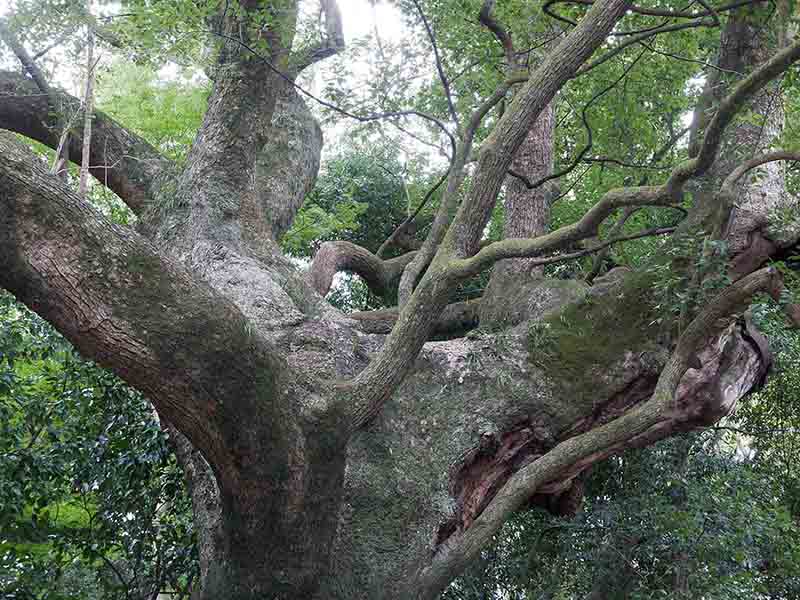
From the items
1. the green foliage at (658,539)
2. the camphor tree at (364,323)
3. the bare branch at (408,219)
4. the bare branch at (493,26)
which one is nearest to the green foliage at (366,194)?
the bare branch at (408,219)

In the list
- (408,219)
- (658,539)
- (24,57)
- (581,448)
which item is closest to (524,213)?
(408,219)

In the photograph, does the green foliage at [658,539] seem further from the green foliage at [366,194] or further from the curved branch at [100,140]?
the green foliage at [366,194]

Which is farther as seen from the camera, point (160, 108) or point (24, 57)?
point (160, 108)

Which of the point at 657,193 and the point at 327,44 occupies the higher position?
the point at 327,44

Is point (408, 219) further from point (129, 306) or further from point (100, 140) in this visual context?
point (129, 306)

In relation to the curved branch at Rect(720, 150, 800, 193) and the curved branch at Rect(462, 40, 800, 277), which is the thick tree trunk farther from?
the curved branch at Rect(720, 150, 800, 193)

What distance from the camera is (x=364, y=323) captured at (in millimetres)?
6844

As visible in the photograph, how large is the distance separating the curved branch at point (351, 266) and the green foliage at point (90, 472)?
1.78 m

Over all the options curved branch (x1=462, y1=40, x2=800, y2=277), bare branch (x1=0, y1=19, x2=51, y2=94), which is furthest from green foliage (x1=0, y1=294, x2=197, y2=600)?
curved branch (x1=462, y1=40, x2=800, y2=277)

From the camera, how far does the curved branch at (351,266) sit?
21.8ft

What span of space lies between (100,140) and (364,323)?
2667 mm

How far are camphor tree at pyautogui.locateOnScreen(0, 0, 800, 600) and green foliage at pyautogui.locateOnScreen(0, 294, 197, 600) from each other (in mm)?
1490

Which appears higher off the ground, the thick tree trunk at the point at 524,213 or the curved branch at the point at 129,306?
the thick tree trunk at the point at 524,213

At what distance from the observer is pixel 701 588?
6125mm
